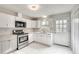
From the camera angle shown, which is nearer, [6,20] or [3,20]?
[3,20]

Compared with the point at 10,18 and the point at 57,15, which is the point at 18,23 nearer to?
the point at 10,18

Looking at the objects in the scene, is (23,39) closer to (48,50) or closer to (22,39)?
(22,39)

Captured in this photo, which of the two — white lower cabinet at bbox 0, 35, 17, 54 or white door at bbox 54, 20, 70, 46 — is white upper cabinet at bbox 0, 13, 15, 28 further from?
white door at bbox 54, 20, 70, 46

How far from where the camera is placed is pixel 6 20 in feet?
7.00

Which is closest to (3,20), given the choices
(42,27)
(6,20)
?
(6,20)

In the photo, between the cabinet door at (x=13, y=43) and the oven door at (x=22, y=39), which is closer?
the cabinet door at (x=13, y=43)

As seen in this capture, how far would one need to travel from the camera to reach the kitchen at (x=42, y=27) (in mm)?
1221

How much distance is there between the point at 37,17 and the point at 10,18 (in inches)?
45.3

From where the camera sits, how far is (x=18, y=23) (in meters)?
2.59

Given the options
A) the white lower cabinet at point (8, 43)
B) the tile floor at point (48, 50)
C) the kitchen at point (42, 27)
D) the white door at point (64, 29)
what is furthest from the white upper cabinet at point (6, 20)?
the white door at point (64, 29)

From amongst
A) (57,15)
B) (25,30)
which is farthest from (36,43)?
(57,15)

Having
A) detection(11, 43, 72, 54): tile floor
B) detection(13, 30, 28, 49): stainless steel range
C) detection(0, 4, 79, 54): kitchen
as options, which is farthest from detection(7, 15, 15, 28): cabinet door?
detection(11, 43, 72, 54): tile floor

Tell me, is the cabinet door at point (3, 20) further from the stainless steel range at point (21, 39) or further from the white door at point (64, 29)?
the white door at point (64, 29)

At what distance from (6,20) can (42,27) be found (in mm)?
1220
